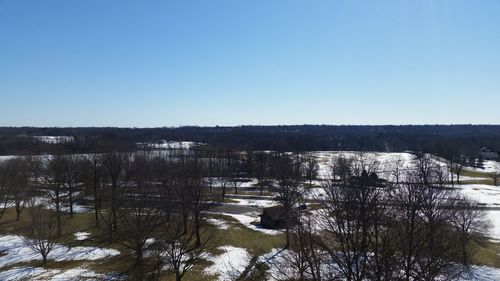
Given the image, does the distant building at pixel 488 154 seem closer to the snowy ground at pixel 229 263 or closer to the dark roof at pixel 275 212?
the dark roof at pixel 275 212

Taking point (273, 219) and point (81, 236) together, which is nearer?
point (81, 236)

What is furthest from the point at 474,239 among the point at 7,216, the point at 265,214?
the point at 7,216

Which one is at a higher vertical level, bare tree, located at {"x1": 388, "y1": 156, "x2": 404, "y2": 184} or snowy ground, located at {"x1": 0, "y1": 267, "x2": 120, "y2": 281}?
bare tree, located at {"x1": 388, "y1": 156, "x2": 404, "y2": 184}

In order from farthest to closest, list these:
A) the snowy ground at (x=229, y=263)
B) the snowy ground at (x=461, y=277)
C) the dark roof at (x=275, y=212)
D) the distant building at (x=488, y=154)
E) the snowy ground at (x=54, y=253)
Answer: the distant building at (x=488, y=154)
the dark roof at (x=275, y=212)
the snowy ground at (x=54, y=253)
the snowy ground at (x=229, y=263)
the snowy ground at (x=461, y=277)

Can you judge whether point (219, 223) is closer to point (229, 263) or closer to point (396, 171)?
point (229, 263)

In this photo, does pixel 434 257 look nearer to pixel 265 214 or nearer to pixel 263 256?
pixel 263 256

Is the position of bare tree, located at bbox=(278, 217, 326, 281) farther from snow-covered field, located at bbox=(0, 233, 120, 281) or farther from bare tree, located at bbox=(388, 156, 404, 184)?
bare tree, located at bbox=(388, 156, 404, 184)

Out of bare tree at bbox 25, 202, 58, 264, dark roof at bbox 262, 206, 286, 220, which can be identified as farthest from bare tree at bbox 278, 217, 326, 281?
dark roof at bbox 262, 206, 286, 220

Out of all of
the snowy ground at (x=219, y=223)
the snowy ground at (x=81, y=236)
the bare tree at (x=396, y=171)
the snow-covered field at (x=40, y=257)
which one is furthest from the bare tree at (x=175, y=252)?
the bare tree at (x=396, y=171)

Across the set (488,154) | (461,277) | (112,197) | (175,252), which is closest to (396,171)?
(461,277)
